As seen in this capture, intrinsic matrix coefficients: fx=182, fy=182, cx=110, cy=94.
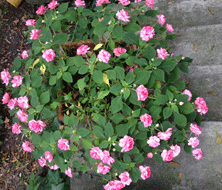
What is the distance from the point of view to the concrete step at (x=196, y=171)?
1.53 metres

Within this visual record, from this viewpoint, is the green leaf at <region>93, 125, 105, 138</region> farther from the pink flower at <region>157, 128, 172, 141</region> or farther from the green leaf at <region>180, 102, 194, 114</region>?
the green leaf at <region>180, 102, 194, 114</region>

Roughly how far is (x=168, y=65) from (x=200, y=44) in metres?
0.91

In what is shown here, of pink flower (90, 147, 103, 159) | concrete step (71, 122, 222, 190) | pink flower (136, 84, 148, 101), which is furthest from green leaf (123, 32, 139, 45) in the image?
concrete step (71, 122, 222, 190)

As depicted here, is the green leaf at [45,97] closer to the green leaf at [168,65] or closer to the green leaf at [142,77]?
the green leaf at [142,77]

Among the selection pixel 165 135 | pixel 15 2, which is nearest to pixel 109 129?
pixel 165 135

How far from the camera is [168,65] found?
1321mm

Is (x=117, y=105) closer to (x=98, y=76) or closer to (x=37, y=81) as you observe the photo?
(x=98, y=76)

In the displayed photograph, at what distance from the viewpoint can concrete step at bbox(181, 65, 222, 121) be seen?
1725 mm

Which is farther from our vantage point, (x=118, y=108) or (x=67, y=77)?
(x=67, y=77)

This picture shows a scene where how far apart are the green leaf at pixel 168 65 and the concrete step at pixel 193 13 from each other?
1089 mm

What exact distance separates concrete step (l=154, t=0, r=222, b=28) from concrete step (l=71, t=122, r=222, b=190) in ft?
4.19

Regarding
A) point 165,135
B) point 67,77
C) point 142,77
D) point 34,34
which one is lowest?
point 165,135

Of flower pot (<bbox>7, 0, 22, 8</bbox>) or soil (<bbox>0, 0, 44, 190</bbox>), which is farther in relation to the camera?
flower pot (<bbox>7, 0, 22, 8</bbox>)

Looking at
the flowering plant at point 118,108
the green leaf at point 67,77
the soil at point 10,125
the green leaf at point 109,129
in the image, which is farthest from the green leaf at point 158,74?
the soil at point 10,125
